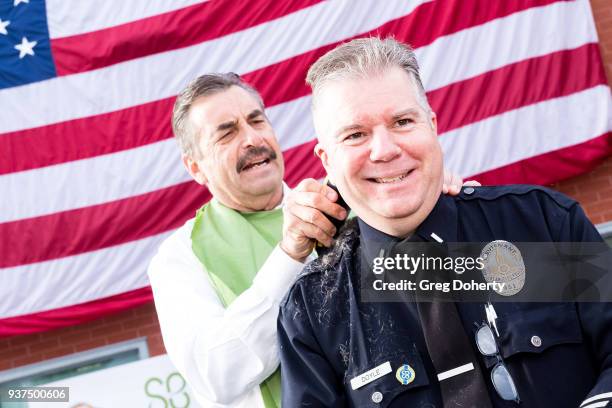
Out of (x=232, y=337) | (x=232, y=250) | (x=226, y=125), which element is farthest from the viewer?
(x=226, y=125)

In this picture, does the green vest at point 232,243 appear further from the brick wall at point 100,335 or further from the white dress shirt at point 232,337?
the brick wall at point 100,335

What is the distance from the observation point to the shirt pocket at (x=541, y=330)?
1294 millimetres

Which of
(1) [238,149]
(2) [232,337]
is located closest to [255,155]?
(1) [238,149]

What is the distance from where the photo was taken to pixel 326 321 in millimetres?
1417

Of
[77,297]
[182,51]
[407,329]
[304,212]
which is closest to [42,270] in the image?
[77,297]

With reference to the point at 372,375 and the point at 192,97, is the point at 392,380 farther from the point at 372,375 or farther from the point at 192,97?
the point at 192,97

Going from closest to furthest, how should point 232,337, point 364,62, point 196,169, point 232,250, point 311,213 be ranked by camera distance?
point 364,62
point 311,213
point 232,337
point 232,250
point 196,169

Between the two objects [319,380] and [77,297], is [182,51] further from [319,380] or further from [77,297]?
[319,380]

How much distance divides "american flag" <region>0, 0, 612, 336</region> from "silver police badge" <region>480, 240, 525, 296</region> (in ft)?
10.2

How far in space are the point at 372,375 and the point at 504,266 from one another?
327 mm

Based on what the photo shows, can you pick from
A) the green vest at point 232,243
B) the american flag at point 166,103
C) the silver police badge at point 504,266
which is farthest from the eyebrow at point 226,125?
the american flag at point 166,103

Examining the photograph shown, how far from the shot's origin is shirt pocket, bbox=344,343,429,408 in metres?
1.34

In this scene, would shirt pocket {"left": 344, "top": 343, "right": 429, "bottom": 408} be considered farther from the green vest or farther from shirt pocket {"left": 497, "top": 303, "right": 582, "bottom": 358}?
the green vest

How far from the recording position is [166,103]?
15.0ft
